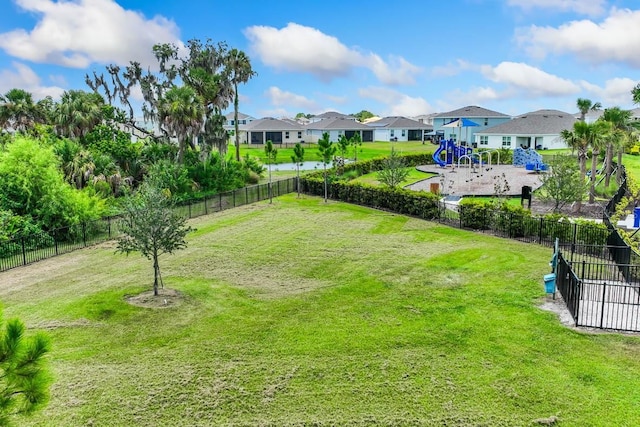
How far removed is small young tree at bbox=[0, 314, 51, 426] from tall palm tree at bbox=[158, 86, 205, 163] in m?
31.5

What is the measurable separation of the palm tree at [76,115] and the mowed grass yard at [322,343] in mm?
17668

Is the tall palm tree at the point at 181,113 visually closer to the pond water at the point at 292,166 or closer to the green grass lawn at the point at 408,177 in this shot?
the green grass lawn at the point at 408,177

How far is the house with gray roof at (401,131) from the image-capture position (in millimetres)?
87500

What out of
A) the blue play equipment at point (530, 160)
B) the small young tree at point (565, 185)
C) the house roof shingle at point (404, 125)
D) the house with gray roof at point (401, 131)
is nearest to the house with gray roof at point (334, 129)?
the house with gray roof at point (401, 131)

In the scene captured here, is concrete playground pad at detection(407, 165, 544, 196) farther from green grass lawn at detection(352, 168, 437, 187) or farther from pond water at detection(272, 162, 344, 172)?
pond water at detection(272, 162, 344, 172)

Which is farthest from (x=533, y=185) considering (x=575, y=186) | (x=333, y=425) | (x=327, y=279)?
(x=333, y=425)

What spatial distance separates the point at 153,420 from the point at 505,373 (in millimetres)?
6512

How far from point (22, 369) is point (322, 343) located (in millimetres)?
7256

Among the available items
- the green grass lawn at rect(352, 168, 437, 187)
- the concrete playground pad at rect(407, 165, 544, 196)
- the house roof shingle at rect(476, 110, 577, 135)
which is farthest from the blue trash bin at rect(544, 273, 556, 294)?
the house roof shingle at rect(476, 110, 577, 135)

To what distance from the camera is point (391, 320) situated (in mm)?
12898

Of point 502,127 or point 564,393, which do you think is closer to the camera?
point 564,393

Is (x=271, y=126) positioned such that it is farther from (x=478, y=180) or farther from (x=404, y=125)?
(x=478, y=180)

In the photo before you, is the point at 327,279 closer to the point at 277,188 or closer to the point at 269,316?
the point at 269,316

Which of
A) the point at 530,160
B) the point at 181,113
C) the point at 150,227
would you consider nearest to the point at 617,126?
the point at 530,160
